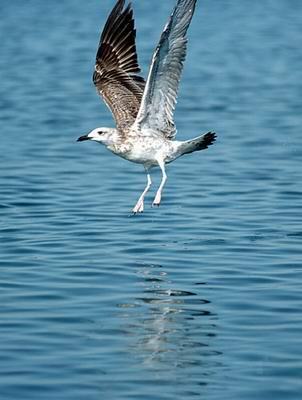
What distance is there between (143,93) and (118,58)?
2.02 metres

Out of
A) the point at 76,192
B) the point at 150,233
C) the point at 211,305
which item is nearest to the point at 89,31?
the point at 76,192

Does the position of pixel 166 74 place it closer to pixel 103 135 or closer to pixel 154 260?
pixel 103 135

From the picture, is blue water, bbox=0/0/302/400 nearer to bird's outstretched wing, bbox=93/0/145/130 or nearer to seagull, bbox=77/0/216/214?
seagull, bbox=77/0/216/214

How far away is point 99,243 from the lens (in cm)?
1214

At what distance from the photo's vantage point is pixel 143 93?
1212 centimetres

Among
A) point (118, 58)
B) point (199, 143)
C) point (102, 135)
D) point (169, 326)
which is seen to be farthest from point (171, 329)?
point (118, 58)

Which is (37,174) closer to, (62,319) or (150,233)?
(150,233)

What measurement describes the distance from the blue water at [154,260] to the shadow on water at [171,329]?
0.05 feet

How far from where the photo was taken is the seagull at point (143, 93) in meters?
11.6

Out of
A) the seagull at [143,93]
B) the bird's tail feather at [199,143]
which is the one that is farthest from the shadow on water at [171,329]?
the seagull at [143,93]

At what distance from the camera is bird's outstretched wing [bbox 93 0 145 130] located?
542 inches

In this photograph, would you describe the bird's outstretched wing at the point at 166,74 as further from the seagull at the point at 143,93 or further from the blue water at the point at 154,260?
the blue water at the point at 154,260

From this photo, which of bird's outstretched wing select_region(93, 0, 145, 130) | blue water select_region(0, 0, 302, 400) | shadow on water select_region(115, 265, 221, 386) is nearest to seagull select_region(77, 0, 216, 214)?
bird's outstretched wing select_region(93, 0, 145, 130)

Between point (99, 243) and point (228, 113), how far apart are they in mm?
10904
